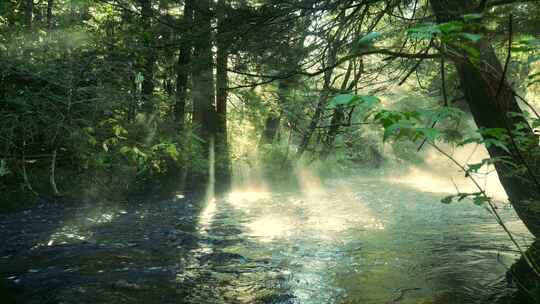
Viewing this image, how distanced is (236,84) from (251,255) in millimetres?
6856

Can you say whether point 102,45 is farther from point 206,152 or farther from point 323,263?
point 323,263

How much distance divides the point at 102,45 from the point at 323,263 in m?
7.58

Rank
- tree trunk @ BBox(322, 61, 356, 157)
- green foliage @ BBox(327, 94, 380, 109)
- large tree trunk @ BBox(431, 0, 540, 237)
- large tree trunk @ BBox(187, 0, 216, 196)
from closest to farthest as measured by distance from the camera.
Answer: green foliage @ BBox(327, 94, 380, 109) < large tree trunk @ BBox(431, 0, 540, 237) < tree trunk @ BBox(322, 61, 356, 157) < large tree trunk @ BBox(187, 0, 216, 196)

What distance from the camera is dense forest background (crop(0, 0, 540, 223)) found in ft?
11.0

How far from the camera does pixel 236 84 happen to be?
12.5 m

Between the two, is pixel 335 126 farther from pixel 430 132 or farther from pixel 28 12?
pixel 28 12

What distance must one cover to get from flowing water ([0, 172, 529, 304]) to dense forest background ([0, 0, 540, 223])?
4.13ft

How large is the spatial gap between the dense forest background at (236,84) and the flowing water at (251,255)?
1.26 meters

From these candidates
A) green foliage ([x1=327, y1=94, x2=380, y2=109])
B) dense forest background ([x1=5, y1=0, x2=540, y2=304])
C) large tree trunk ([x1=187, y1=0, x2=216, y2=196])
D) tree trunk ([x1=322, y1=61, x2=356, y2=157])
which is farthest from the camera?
large tree trunk ([x1=187, y1=0, x2=216, y2=196])

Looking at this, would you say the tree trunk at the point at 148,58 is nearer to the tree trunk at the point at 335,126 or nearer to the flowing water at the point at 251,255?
the flowing water at the point at 251,255

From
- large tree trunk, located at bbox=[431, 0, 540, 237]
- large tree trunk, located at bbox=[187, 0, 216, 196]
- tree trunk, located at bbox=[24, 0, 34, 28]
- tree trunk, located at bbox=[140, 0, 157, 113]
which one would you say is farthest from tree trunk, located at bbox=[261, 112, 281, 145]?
large tree trunk, located at bbox=[431, 0, 540, 237]

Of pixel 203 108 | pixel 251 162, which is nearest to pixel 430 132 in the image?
pixel 203 108

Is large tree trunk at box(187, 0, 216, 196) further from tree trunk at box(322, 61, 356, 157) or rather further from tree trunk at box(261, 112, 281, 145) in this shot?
tree trunk at box(261, 112, 281, 145)

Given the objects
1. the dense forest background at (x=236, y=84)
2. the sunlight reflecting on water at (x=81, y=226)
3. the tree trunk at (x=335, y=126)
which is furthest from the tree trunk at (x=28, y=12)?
the tree trunk at (x=335, y=126)
